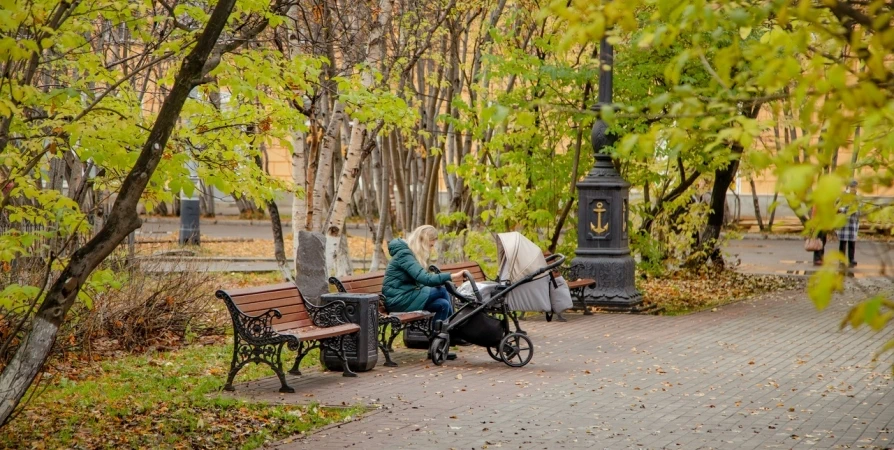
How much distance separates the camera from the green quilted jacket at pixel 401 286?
11078mm

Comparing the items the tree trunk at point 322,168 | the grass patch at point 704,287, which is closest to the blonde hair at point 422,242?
the tree trunk at point 322,168

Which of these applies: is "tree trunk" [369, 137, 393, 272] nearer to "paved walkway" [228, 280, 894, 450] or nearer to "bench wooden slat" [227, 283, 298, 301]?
"paved walkway" [228, 280, 894, 450]

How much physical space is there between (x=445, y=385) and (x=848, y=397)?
3352 millimetres

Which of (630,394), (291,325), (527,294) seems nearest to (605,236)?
(527,294)

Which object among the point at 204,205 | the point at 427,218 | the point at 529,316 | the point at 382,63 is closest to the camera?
the point at 529,316

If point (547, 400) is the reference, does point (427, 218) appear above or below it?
above

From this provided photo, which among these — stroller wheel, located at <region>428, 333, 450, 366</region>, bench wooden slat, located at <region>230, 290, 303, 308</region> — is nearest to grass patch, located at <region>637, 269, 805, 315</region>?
stroller wheel, located at <region>428, 333, 450, 366</region>

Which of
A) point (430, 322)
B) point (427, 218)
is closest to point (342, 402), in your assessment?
point (430, 322)

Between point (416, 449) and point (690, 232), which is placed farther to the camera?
point (690, 232)

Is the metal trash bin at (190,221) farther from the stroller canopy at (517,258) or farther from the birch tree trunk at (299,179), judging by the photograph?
the stroller canopy at (517,258)

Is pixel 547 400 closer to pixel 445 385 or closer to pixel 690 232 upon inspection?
pixel 445 385

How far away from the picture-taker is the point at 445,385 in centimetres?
967

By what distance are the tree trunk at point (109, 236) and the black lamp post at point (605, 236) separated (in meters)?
10.1

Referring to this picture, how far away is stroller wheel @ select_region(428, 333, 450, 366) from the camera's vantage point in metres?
10.8
